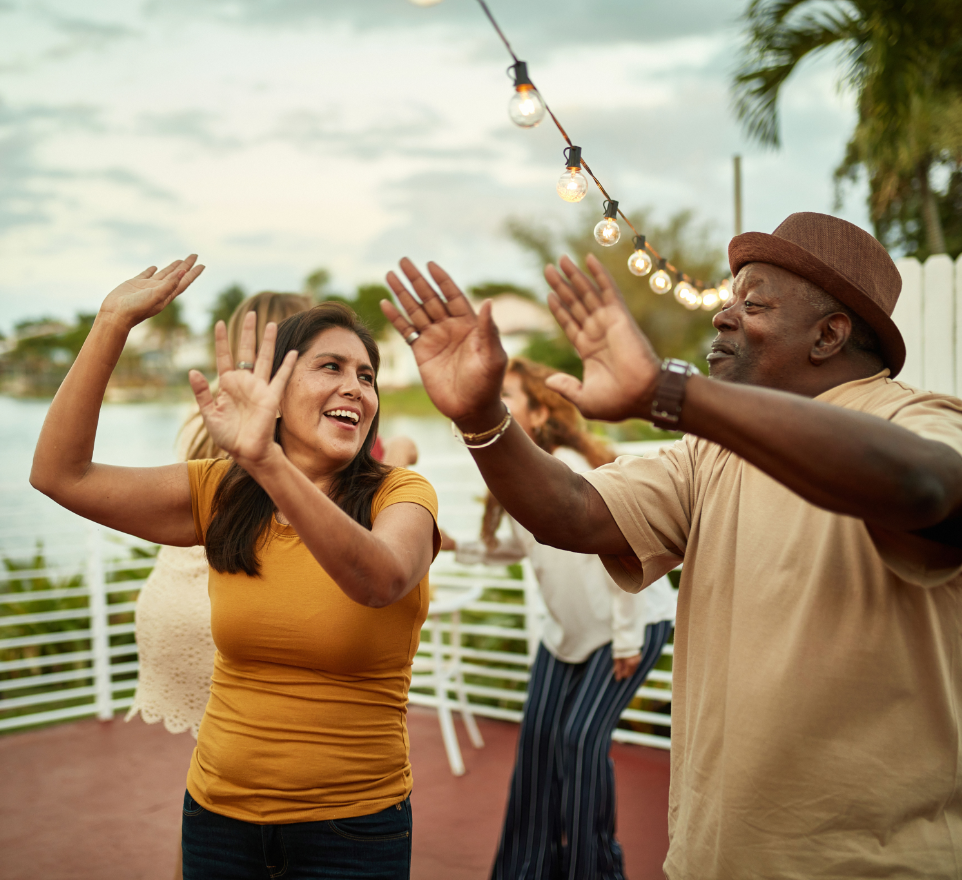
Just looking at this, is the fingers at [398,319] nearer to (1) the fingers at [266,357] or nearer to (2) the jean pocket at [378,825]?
(1) the fingers at [266,357]

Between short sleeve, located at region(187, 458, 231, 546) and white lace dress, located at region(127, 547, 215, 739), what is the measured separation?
2.31ft

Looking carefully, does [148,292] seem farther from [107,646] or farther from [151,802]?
[107,646]

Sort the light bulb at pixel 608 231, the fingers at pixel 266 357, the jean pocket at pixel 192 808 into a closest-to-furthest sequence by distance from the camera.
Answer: the fingers at pixel 266 357
the jean pocket at pixel 192 808
the light bulb at pixel 608 231

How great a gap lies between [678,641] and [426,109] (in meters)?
29.1

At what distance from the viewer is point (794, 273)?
1703 millimetres

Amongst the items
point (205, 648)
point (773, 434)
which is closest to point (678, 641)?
point (773, 434)

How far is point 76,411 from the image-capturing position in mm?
1782

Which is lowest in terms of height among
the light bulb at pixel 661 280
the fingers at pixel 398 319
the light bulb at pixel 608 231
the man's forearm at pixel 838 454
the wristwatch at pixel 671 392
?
the man's forearm at pixel 838 454

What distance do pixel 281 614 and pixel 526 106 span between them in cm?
120

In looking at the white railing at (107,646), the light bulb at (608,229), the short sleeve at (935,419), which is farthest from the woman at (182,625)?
the white railing at (107,646)

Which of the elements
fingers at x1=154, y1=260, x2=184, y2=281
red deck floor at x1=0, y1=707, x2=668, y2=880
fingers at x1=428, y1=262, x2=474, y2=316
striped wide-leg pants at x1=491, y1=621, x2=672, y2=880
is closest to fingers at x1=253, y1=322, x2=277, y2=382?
fingers at x1=428, y1=262, x2=474, y2=316

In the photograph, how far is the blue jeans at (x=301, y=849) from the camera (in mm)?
1650

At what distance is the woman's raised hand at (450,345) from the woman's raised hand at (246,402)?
0.23 metres

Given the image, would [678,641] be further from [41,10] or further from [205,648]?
[41,10]
